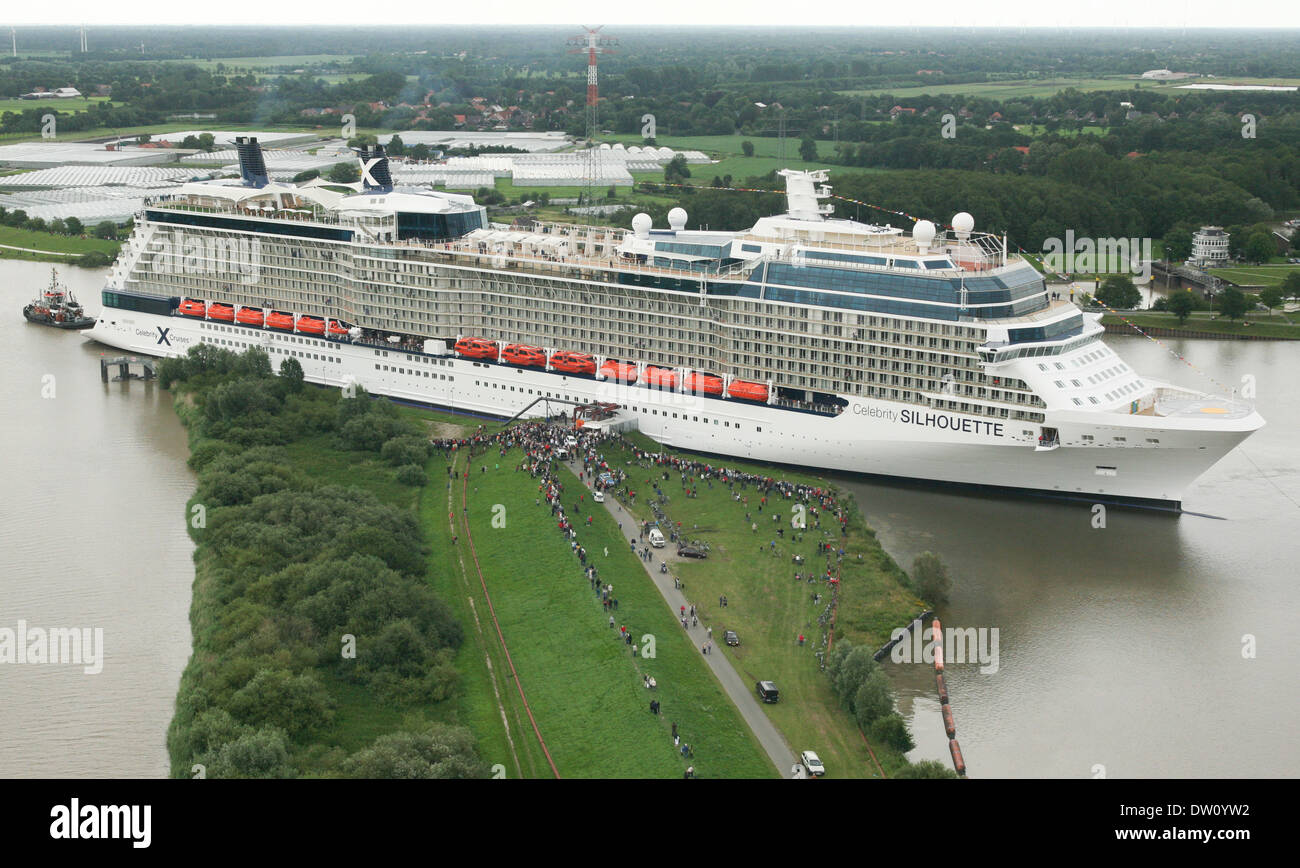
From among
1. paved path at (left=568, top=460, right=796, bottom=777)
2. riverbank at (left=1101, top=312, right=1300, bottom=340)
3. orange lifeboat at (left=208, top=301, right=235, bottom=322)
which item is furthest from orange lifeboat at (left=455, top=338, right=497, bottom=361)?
riverbank at (left=1101, top=312, right=1300, bottom=340)

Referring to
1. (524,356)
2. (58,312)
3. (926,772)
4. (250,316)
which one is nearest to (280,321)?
(250,316)

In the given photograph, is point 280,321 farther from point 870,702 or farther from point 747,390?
point 870,702

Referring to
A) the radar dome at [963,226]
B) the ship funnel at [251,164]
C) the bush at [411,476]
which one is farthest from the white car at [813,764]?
the ship funnel at [251,164]

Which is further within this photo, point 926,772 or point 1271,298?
point 1271,298

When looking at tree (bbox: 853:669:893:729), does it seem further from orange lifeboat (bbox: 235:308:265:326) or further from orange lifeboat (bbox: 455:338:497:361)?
orange lifeboat (bbox: 235:308:265:326)

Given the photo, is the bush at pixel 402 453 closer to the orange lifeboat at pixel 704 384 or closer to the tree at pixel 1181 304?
the orange lifeboat at pixel 704 384

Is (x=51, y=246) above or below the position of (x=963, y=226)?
below
